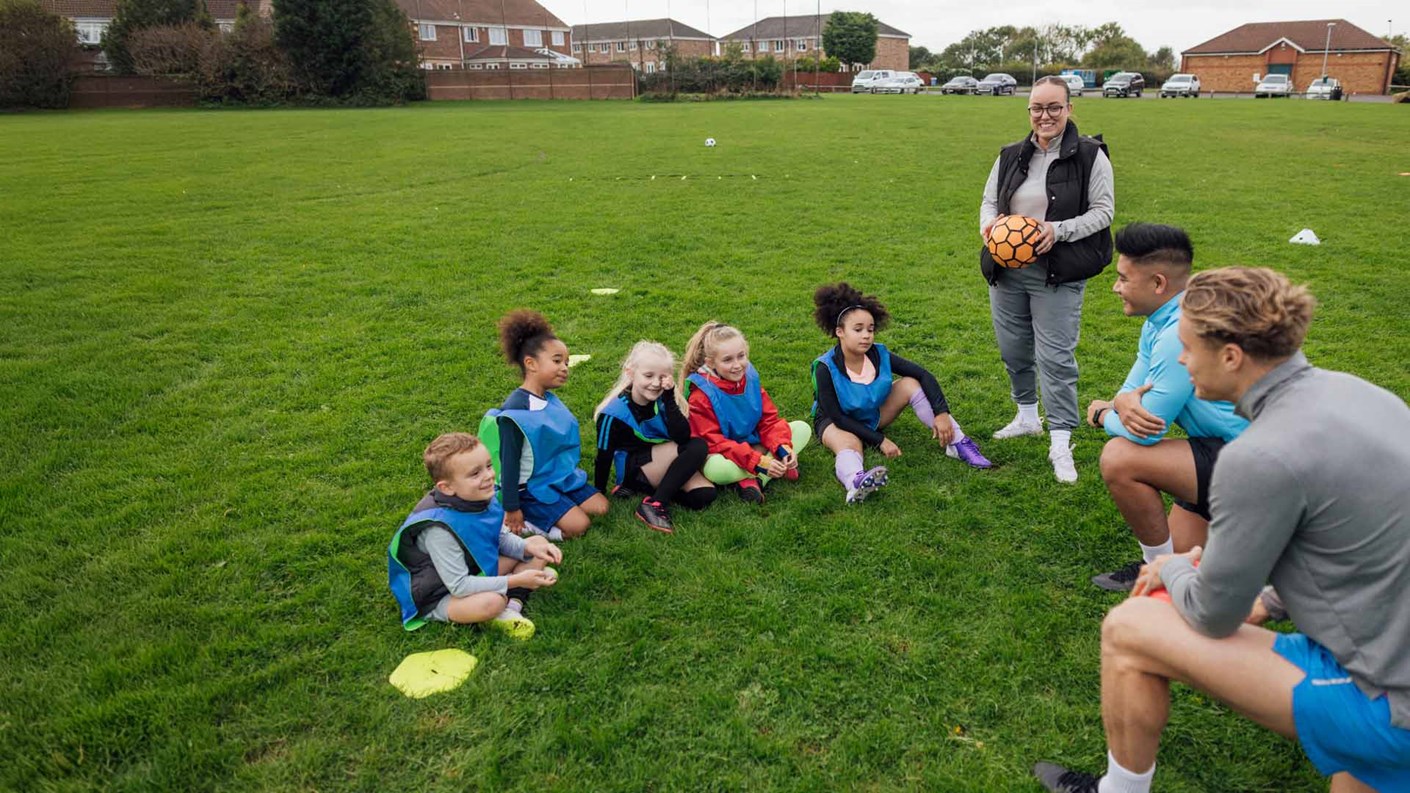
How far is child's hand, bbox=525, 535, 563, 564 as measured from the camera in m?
3.95

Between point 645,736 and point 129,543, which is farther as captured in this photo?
point 129,543

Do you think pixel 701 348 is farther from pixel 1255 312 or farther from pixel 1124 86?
pixel 1124 86

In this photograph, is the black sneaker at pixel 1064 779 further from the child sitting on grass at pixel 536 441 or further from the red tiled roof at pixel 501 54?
the red tiled roof at pixel 501 54

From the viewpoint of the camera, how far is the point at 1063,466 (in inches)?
194

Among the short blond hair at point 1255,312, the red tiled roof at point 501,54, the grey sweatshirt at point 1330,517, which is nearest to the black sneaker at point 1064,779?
the grey sweatshirt at point 1330,517

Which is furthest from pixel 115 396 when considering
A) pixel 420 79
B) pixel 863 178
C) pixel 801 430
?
pixel 420 79

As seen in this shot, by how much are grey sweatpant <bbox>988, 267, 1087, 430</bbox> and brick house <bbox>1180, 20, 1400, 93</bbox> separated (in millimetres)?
75670

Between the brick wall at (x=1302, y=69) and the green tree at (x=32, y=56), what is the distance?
7640 cm

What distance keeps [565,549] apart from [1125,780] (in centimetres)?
267

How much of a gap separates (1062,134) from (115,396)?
664 centimetres

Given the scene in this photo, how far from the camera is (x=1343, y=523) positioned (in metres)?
1.96

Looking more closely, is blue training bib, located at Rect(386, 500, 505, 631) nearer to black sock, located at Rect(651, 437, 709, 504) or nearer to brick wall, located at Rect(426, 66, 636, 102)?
black sock, located at Rect(651, 437, 709, 504)

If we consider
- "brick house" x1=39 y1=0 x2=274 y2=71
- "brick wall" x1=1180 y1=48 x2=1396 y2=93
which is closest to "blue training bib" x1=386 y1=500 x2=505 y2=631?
"brick house" x1=39 y1=0 x2=274 y2=71

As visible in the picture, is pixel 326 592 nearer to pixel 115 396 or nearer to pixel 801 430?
pixel 801 430
